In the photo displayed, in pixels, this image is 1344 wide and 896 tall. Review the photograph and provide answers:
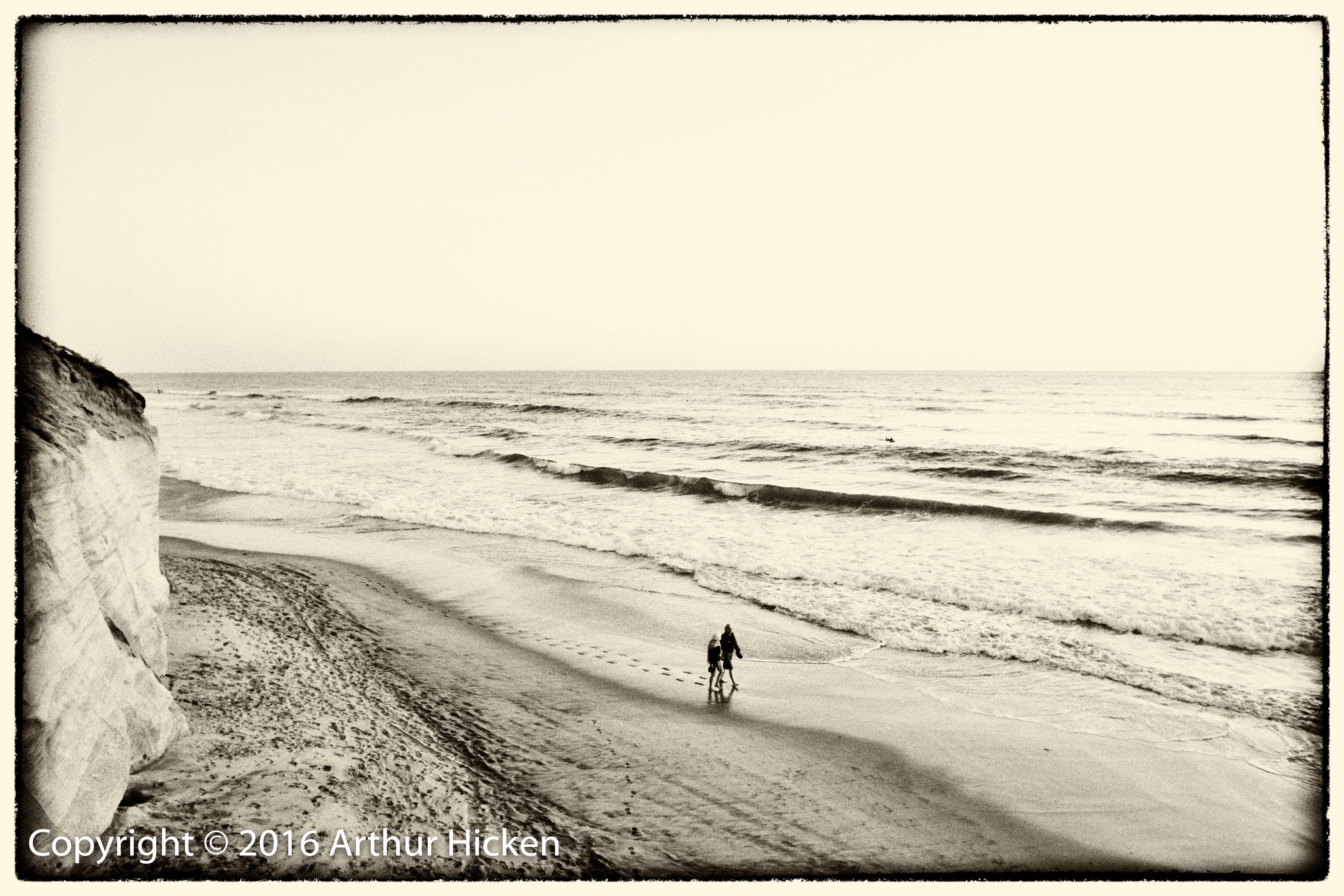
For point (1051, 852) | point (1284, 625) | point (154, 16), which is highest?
point (154, 16)

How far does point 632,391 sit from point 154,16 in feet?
216

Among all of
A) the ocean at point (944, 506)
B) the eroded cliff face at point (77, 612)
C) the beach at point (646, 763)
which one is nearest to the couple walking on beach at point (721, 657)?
the beach at point (646, 763)

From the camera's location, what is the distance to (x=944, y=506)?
56.0 ft

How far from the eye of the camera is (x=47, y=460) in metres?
4.03

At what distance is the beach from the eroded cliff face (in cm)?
A: 39

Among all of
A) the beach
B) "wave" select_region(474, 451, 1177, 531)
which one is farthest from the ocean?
the beach

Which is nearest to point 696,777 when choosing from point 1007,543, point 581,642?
point 581,642

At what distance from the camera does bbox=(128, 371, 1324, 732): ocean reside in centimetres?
870

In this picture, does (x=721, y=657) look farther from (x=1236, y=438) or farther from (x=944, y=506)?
(x=1236, y=438)

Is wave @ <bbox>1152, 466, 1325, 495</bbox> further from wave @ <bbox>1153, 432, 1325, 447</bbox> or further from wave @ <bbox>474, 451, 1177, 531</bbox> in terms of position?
wave @ <bbox>474, 451, 1177, 531</bbox>

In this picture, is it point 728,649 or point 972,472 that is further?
point 972,472

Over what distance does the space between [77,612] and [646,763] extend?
4.10m

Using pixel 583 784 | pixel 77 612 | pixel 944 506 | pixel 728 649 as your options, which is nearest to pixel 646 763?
pixel 583 784

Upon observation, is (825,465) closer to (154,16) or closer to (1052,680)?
(1052,680)
